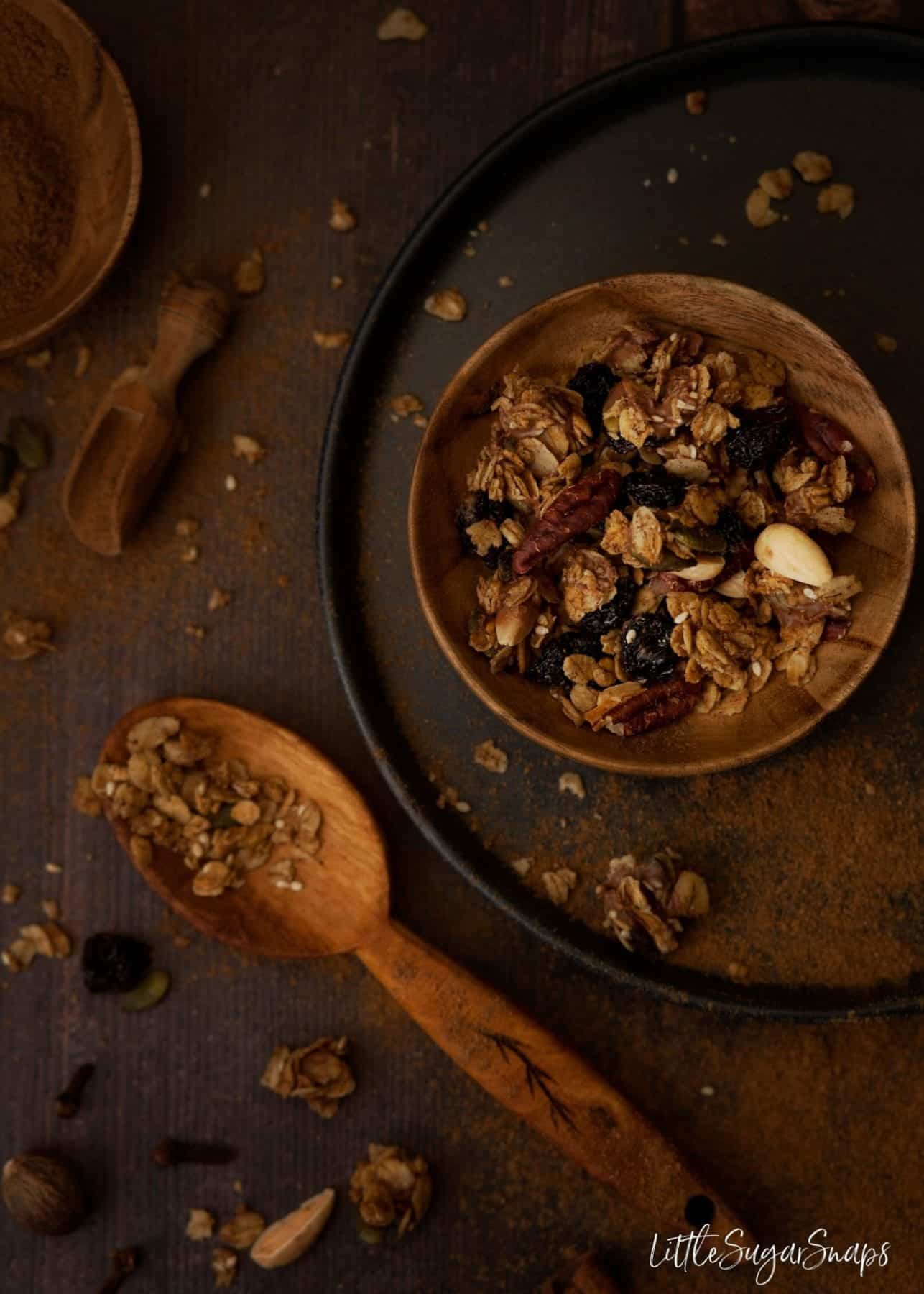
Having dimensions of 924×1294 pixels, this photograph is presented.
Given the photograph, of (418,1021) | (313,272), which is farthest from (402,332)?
(418,1021)

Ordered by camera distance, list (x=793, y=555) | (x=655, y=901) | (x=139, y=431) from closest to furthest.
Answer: (x=793, y=555)
(x=655, y=901)
(x=139, y=431)

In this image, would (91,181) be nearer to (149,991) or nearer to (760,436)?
(760,436)

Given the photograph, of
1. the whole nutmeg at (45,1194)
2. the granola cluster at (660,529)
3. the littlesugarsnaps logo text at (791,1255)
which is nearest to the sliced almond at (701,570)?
the granola cluster at (660,529)

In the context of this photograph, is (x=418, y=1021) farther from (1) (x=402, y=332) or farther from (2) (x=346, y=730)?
(1) (x=402, y=332)

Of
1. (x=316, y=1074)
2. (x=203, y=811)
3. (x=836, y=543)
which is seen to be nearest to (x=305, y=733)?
(x=203, y=811)

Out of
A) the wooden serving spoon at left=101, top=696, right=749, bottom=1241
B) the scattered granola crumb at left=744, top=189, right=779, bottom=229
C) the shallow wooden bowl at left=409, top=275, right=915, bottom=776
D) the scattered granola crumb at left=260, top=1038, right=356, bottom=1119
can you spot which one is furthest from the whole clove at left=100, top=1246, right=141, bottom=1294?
the scattered granola crumb at left=744, top=189, right=779, bottom=229

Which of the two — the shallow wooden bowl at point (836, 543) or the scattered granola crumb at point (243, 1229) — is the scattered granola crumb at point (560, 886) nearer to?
the shallow wooden bowl at point (836, 543)
